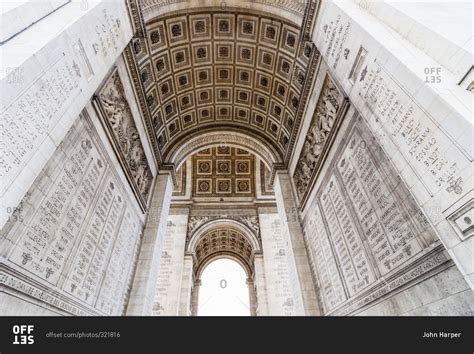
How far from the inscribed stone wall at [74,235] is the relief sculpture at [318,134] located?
6169 millimetres

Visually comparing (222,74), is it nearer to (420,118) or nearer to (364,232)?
(364,232)

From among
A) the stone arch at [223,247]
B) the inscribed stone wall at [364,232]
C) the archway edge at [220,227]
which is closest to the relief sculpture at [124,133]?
the inscribed stone wall at [364,232]

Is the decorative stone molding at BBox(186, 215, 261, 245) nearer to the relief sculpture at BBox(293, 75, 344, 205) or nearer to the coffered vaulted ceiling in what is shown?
the coffered vaulted ceiling

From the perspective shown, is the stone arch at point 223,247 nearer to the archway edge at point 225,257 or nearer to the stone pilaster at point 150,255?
the archway edge at point 225,257

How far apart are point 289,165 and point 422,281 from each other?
680 centimetres

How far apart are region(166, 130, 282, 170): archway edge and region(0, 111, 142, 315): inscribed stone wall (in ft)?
14.5

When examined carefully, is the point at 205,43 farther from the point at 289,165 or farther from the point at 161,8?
the point at 289,165

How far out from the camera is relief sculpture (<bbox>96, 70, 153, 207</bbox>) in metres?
6.20

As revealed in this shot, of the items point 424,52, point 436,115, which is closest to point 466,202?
point 436,115

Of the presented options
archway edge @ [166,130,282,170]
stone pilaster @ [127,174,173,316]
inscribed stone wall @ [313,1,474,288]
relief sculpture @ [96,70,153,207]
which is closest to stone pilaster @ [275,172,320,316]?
archway edge @ [166,130,282,170]

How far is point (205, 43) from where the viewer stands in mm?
9156

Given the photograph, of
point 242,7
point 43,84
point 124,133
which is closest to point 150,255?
point 124,133

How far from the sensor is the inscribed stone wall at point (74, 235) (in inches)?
140
